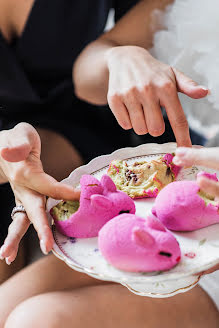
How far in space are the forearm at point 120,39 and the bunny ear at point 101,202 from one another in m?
0.42

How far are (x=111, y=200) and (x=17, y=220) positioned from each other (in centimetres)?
16

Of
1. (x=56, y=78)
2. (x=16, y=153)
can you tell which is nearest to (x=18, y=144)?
(x=16, y=153)

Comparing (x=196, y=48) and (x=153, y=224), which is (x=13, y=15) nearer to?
(x=196, y=48)

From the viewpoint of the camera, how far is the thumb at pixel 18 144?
1.78 feet

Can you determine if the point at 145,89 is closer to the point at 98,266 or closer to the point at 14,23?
the point at 98,266

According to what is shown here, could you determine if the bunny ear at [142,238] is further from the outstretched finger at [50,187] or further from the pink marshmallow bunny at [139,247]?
the outstretched finger at [50,187]

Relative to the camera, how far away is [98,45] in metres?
0.88

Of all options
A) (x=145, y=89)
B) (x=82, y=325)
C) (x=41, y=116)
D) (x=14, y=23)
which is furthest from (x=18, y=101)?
(x=82, y=325)

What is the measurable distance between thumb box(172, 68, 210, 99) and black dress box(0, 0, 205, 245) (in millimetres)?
250

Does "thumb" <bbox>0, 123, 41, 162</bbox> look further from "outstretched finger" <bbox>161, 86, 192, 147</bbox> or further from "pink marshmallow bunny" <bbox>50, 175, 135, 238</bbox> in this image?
"outstretched finger" <bbox>161, 86, 192, 147</bbox>

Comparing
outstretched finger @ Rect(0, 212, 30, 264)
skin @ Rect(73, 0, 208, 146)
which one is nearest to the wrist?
skin @ Rect(73, 0, 208, 146)

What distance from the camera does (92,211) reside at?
1.64ft

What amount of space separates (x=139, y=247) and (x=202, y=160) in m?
0.14

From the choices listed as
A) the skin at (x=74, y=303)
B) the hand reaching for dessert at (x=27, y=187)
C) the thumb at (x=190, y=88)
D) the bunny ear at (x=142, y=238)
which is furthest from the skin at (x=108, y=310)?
the thumb at (x=190, y=88)
